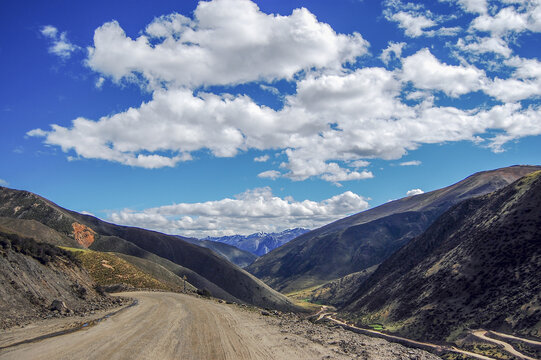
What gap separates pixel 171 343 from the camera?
1877 centimetres

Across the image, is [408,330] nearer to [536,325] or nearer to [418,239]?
[536,325]

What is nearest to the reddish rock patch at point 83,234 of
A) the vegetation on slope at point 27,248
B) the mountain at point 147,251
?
the mountain at point 147,251

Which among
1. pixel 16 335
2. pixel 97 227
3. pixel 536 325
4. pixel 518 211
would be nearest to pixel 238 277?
pixel 97 227

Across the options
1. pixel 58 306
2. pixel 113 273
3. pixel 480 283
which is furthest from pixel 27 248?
pixel 480 283

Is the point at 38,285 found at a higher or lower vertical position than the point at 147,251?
higher

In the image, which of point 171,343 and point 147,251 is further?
point 147,251

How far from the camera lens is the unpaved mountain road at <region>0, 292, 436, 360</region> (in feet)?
53.7

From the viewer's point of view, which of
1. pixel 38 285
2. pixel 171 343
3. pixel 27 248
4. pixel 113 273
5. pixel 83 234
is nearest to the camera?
pixel 171 343

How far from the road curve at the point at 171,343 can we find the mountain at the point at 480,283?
32.8 meters

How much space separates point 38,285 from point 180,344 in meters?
20.8

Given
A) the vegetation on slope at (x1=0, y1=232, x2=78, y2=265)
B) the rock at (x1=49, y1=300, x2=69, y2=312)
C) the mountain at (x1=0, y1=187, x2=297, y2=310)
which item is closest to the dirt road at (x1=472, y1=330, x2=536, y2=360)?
the rock at (x1=49, y1=300, x2=69, y2=312)

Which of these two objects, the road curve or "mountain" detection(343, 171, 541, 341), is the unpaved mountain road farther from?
"mountain" detection(343, 171, 541, 341)

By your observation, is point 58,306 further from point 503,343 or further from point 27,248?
point 503,343

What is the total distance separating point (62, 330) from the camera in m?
22.1
